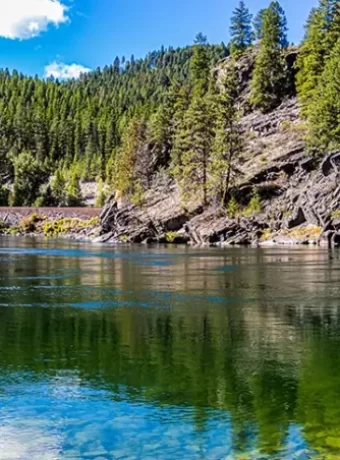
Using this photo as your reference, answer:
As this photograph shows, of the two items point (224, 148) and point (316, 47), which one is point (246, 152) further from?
point (316, 47)

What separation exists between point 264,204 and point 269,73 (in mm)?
40335

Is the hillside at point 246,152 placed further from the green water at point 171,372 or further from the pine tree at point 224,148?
the green water at point 171,372

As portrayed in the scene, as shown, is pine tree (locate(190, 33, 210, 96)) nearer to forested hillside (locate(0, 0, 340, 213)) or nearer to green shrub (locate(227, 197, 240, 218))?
forested hillside (locate(0, 0, 340, 213))

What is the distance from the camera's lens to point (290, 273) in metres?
42.7

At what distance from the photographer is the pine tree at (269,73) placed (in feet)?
417

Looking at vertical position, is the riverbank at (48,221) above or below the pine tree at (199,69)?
below

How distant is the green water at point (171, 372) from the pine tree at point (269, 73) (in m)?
95.8

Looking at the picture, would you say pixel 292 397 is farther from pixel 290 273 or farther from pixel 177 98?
pixel 177 98

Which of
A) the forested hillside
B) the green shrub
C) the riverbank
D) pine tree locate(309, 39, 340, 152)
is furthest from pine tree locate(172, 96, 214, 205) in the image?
the riverbank

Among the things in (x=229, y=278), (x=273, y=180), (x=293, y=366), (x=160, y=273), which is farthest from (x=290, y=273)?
(x=273, y=180)

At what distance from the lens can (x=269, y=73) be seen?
129125mm

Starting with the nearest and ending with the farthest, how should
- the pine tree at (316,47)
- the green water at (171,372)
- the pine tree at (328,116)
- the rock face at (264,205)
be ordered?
the green water at (171,372), the rock face at (264,205), the pine tree at (328,116), the pine tree at (316,47)

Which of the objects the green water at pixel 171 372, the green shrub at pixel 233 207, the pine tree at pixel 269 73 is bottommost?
the green water at pixel 171 372

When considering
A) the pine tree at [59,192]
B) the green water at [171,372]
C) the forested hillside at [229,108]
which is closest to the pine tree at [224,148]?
Result: the forested hillside at [229,108]
